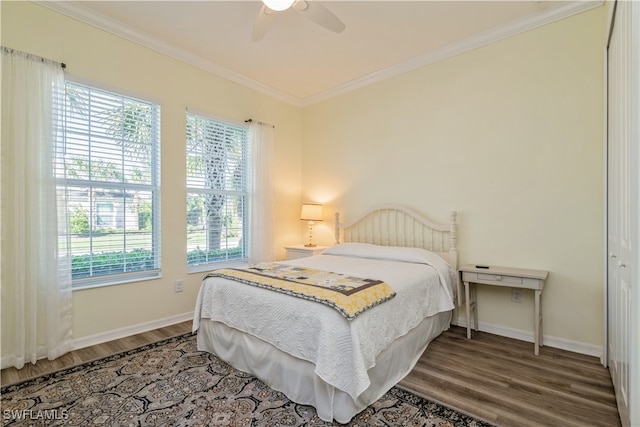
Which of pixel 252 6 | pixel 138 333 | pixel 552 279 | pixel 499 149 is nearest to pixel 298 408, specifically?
pixel 138 333

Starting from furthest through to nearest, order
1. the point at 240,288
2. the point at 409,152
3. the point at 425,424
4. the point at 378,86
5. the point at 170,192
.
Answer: the point at 378,86 → the point at 409,152 → the point at 170,192 → the point at 240,288 → the point at 425,424

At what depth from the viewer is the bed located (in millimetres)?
1681

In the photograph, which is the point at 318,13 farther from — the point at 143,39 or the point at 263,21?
the point at 143,39

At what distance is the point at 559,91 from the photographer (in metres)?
2.66

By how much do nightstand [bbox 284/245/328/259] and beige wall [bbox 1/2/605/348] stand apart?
0.81m

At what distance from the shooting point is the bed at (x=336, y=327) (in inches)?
66.2

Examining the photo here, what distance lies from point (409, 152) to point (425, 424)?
2687 millimetres

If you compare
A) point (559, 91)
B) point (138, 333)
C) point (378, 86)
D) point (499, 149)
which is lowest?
point (138, 333)

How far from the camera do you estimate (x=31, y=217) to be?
2.37 m

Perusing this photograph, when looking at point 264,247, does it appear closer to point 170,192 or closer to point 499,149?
point 170,192

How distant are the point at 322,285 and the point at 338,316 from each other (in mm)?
389

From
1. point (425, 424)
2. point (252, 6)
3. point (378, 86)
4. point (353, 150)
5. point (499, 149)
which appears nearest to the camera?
point (425, 424)

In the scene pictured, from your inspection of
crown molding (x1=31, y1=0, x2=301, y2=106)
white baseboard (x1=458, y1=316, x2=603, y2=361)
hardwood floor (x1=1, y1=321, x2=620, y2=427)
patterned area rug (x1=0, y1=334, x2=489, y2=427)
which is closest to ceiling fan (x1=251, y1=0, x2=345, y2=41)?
crown molding (x1=31, y1=0, x2=301, y2=106)

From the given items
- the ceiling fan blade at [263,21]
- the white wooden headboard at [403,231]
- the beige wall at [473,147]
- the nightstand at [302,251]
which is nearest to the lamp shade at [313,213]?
the white wooden headboard at [403,231]
